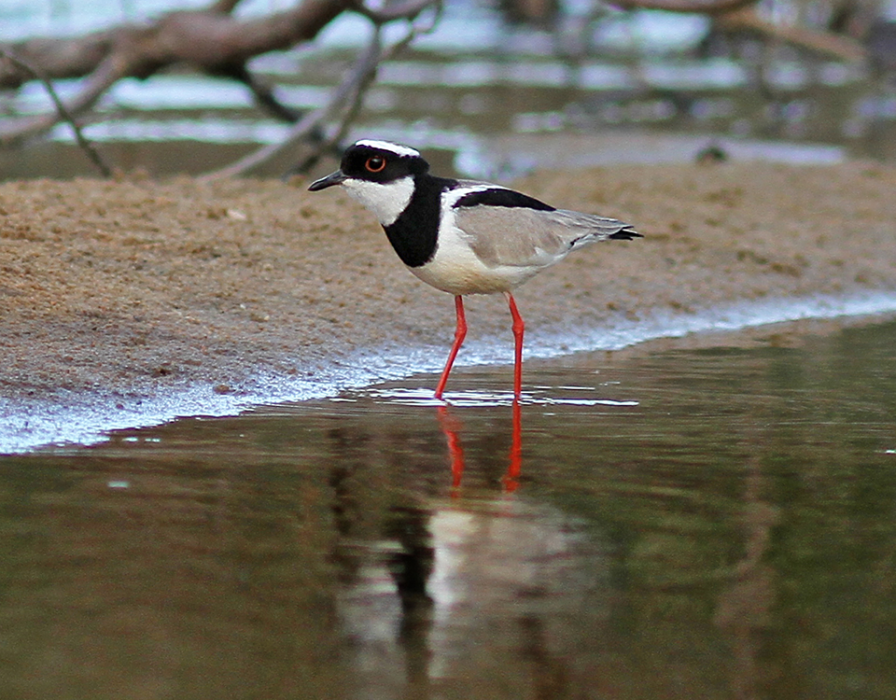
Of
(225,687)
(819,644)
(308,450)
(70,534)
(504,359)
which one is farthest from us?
(504,359)

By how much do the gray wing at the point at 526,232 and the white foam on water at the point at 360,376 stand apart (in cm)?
65

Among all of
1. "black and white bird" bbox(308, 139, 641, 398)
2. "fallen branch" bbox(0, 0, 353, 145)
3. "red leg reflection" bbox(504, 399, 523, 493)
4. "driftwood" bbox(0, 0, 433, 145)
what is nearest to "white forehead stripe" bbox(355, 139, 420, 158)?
"black and white bird" bbox(308, 139, 641, 398)

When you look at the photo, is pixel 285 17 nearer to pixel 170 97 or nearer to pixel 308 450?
pixel 308 450

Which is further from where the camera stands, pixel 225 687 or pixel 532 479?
pixel 532 479

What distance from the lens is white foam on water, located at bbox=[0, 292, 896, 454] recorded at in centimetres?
568

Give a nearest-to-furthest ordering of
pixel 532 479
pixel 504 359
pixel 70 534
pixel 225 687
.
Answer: pixel 225 687 < pixel 70 534 < pixel 532 479 < pixel 504 359

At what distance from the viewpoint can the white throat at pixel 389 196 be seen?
6520 mm

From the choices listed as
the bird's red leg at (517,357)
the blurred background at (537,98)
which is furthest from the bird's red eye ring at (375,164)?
the blurred background at (537,98)

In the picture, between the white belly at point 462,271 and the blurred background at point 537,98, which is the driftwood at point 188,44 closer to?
the blurred background at point 537,98

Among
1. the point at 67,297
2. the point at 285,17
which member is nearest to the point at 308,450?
the point at 67,297

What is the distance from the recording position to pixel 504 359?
7656mm

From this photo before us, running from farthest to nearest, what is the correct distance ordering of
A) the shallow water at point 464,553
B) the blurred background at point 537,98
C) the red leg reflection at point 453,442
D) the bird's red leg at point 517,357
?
the blurred background at point 537,98 < the bird's red leg at point 517,357 < the red leg reflection at point 453,442 < the shallow water at point 464,553

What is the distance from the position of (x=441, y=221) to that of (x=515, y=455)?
1446mm

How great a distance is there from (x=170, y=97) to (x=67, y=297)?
582 inches
